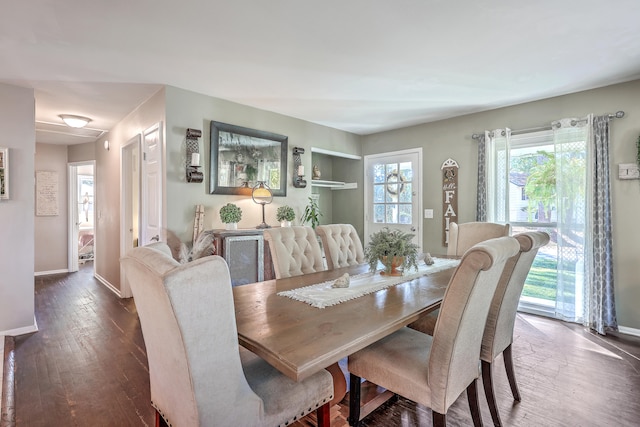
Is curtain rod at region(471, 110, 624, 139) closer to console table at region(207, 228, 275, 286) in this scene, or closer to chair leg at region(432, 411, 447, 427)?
console table at region(207, 228, 275, 286)

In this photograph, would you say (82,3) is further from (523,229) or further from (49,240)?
A: (49,240)

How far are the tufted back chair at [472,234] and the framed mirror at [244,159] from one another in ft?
7.08

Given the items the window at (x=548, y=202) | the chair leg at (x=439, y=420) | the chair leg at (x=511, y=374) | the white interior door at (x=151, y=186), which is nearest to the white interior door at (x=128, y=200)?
the white interior door at (x=151, y=186)

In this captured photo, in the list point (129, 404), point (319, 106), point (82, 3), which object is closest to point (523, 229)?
point (319, 106)

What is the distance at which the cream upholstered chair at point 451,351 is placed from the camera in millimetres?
1247

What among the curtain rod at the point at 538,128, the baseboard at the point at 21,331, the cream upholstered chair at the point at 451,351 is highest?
the curtain rod at the point at 538,128

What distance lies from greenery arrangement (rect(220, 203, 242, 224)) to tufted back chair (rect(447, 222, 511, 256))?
7.58 ft

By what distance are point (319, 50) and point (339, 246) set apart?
5.27 ft

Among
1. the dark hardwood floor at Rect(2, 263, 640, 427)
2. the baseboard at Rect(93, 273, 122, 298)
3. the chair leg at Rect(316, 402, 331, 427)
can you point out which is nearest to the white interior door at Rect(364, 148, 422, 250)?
the dark hardwood floor at Rect(2, 263, 640, 427)

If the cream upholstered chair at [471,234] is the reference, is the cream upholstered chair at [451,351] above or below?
below

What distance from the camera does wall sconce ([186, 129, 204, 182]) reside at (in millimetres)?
3271

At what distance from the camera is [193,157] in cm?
326

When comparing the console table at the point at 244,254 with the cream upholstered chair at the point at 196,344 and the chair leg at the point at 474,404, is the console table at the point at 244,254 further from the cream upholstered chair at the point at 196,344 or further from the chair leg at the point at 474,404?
the chair leg at the point at 474,404

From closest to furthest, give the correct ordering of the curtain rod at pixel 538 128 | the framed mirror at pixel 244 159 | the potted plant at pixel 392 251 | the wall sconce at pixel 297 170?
the potted plant at pixel 392 251 → the curtain rod at pixel 538 128 → the framed mirror at pixel 244 159 → the wall sconce at pixel 297 170
